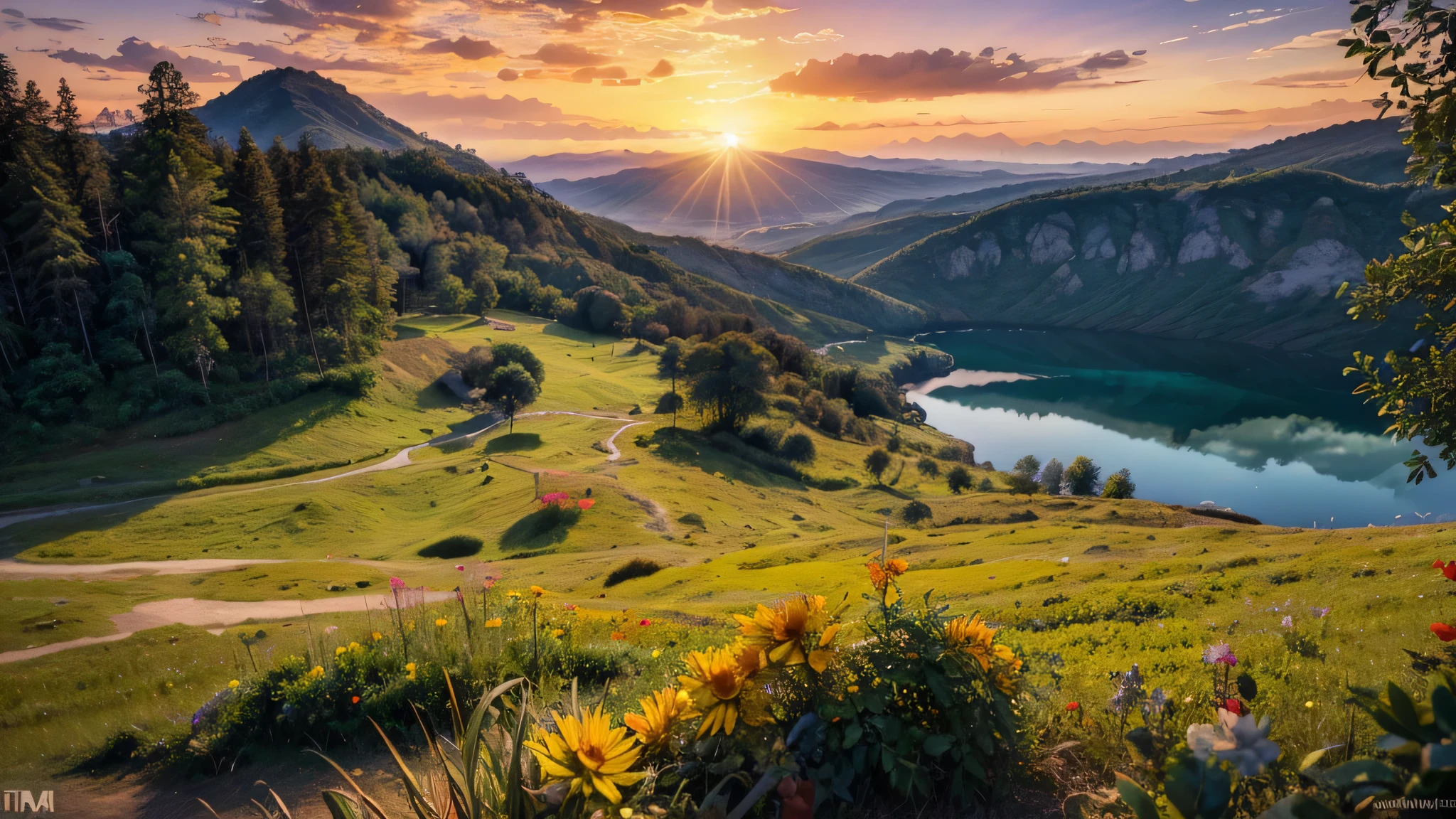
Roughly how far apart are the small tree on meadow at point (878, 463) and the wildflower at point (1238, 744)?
65.9 meters

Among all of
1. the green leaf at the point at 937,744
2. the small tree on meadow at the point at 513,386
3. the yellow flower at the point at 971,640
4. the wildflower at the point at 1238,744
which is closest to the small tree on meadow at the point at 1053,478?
the small tree on meadow at the point at 513,386

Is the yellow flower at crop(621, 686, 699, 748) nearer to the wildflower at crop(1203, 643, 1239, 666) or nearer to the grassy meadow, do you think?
the grassy meadow

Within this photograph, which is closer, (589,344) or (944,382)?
(589,344)

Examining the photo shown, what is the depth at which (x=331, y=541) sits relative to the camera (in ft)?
118

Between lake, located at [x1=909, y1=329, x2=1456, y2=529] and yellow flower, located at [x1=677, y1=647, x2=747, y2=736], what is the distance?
54464 millimetres

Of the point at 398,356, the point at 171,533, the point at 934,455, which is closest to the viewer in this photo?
the point at 171,533

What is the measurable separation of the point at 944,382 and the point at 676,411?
3666 inches

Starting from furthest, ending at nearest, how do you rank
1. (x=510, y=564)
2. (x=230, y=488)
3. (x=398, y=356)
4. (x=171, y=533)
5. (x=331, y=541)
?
(x=398, y=356) → (x=230, y=488) → (x=331, y=541) → (x=171, y=533) → (x=510, y=564)

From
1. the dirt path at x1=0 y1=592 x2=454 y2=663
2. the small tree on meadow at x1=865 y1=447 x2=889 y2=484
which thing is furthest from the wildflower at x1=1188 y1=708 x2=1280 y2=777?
the small tree on meadow at x1=865 y1=447 x2=889 y2=484

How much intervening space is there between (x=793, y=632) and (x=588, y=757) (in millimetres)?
1230

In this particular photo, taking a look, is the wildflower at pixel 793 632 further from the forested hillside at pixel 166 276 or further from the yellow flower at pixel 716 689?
the forested hillside at pixel 166 276

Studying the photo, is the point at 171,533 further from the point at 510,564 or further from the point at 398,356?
the point at 398,356

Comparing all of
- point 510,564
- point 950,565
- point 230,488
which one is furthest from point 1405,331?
point 230,488

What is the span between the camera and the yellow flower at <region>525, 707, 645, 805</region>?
3176 millimetres
